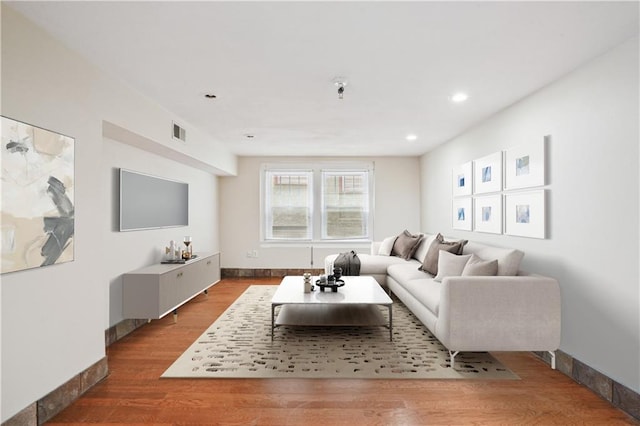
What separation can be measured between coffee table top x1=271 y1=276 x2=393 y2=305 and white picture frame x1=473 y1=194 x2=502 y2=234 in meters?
1.52

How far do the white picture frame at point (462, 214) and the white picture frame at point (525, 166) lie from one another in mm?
1019

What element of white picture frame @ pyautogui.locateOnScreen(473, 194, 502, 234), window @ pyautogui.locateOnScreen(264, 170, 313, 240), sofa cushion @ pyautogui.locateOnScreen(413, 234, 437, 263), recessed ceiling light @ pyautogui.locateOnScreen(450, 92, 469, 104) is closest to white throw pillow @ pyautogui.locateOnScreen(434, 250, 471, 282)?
white picture frame @ pyautogui.locateOnScreen(473, 194, 502, 234)

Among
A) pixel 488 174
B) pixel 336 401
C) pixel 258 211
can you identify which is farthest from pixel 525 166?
pixel 258 211

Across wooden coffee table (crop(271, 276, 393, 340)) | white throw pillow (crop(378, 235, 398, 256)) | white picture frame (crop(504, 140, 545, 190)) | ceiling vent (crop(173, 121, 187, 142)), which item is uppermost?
ceiling vent (crop(173, 121, 187, 142))

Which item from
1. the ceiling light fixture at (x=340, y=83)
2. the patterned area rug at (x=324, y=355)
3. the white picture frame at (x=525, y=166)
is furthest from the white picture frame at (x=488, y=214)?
the ceiling light fixture at (x=340, y=83)

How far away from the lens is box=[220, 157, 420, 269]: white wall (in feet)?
23.8

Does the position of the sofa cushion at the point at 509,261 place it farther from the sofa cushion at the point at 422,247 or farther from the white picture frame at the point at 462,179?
the sofa cushion at the point at 422,247

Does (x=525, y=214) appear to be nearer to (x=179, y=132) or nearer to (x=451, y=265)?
(x=451, y=265)

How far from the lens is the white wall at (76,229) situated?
6.68 ft

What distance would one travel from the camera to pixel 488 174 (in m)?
4.36

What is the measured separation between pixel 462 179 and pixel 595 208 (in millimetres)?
2532

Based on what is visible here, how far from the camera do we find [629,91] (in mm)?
2396

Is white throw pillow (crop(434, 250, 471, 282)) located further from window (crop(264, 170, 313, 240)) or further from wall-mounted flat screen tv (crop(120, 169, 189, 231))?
window (crop(264, 170, 313, 240))

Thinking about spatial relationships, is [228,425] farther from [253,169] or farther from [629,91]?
[253,169]
